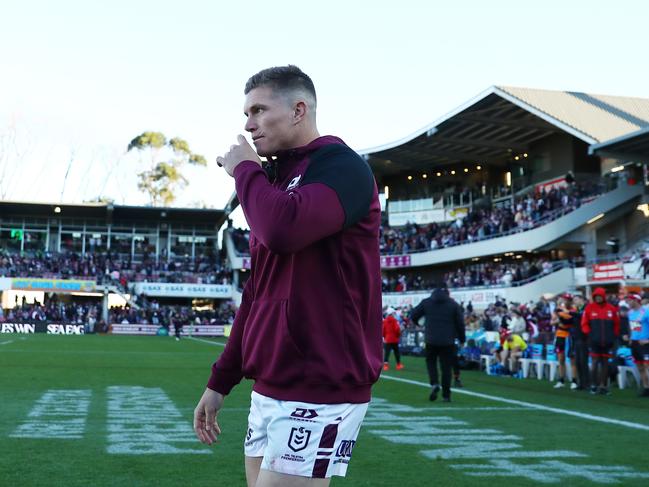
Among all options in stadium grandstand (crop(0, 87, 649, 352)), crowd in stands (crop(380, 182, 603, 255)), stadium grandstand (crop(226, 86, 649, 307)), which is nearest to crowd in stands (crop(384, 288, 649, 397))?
stadium grandstand (crop(0, 87, 649, 352))

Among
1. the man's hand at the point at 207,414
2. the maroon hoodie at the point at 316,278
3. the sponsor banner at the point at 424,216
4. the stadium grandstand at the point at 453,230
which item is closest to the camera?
the maroon hoodie at the point at 316,278

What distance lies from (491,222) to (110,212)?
113 feet

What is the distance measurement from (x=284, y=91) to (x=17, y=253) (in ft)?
223

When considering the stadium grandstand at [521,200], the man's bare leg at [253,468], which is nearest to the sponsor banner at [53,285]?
the stadium grandstand at [521,200]

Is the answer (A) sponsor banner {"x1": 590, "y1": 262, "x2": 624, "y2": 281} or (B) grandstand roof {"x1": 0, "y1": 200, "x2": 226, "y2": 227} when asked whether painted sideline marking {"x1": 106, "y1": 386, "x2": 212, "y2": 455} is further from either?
(B) grandstand roof {"x1": 0, "y1": 200, "x2": 226, "y2": 227}

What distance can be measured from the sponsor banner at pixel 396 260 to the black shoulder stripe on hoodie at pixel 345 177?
50.0 metres

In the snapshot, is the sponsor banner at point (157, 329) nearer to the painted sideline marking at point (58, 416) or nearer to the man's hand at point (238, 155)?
the painted sideline marking at point (58, 416)

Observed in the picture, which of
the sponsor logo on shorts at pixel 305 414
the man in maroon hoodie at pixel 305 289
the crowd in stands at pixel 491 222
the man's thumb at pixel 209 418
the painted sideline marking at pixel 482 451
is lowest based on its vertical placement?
the painted sideline marking at pixel 482 451

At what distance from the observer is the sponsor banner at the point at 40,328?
46.9 metres

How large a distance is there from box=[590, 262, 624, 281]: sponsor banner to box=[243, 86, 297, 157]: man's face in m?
30.8

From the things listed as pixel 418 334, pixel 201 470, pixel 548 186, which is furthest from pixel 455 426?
pixel 548 186

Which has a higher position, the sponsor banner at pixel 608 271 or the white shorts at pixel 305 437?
the sponsor banner at pixel 608 271

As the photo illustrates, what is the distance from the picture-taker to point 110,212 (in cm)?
6688

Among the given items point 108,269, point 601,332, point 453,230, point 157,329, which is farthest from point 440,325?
point 108,269
